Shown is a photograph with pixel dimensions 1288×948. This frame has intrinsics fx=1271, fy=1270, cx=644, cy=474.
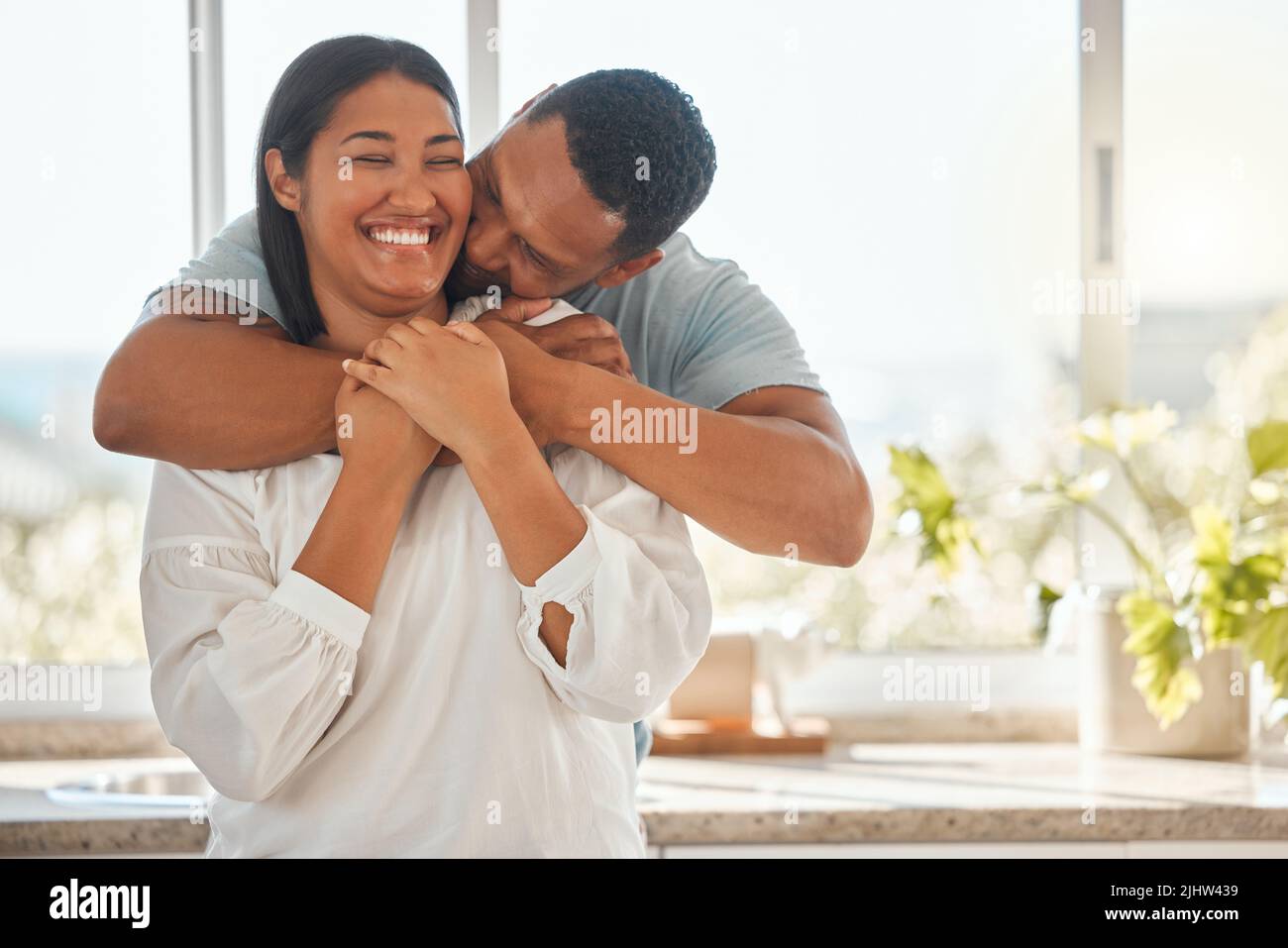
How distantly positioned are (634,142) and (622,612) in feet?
1.23

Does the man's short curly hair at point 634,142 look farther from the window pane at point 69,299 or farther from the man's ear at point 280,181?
the window pane at point 69,299

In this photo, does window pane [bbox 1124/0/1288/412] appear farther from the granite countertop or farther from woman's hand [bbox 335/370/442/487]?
woman's hand [bbox 335/370/442/487]

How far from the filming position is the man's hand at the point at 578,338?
967 mm

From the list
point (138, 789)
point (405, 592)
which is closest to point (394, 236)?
point (405, 592)

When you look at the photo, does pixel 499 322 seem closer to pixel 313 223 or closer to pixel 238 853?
pixel 313 223

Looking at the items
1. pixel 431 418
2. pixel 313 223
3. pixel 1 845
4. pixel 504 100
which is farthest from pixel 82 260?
pixel 431 418

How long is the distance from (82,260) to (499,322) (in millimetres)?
1672

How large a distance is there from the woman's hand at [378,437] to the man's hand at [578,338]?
0.13m

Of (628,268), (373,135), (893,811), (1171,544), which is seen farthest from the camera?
(1171,544)

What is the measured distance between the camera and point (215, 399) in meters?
0.87

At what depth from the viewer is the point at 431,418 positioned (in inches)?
33.4

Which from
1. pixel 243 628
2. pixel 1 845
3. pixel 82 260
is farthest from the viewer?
pixel 82 260

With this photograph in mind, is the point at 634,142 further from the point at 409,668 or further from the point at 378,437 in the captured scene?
the point at 409,668
